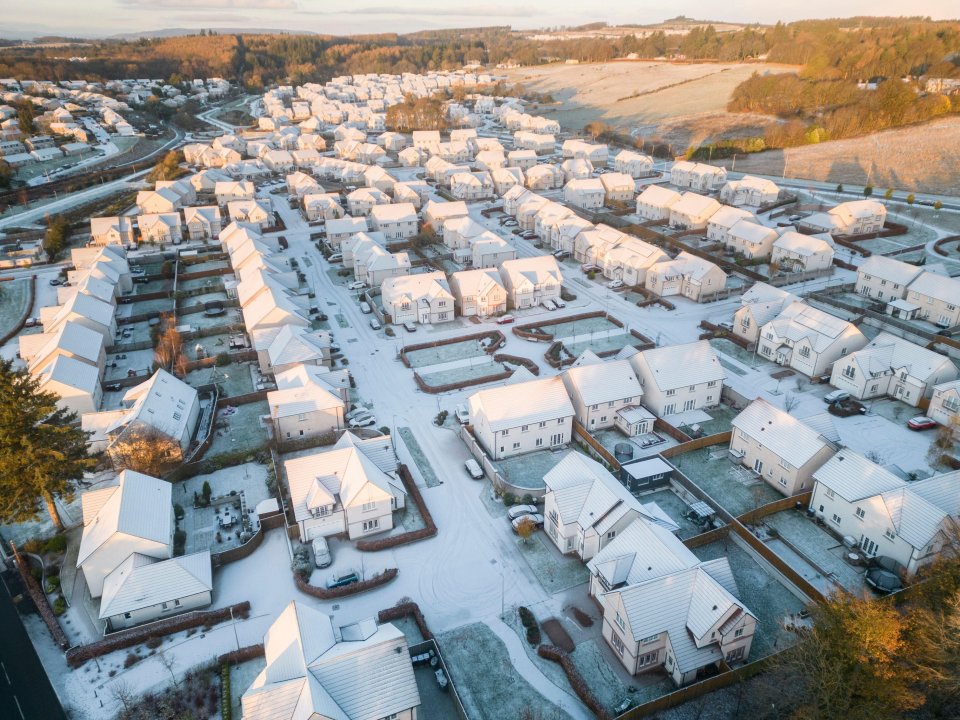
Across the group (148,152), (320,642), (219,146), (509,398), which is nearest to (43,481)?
(320,642)

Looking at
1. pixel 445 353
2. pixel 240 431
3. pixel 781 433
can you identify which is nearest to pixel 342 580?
pixel 240 431

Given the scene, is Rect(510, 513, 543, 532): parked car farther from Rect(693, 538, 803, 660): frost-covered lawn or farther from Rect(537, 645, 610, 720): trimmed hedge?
Rect(693, 538, 803, 660): frost-covered lawn

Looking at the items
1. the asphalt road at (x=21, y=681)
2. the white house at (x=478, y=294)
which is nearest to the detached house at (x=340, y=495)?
the asphalt road at (x=21, y=681)

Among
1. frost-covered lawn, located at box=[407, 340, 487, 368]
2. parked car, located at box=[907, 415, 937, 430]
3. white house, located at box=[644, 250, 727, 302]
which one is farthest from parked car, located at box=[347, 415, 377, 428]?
parked car, located at box=[907, 415, 937, 430]

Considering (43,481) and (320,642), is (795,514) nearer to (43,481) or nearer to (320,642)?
(320,642)

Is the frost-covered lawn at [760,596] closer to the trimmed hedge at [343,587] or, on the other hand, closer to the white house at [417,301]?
the trimmed hedge at [343,587]
